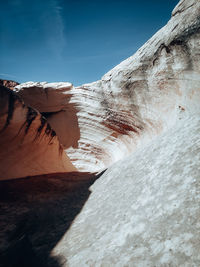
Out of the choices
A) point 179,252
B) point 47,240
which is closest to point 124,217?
point 179,252

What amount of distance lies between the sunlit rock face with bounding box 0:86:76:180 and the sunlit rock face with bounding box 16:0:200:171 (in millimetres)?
3742

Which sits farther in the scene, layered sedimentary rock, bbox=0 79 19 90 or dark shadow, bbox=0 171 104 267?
layered sedimentary rock, bbox=0 79 19 90

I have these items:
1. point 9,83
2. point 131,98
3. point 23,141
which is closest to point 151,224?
point 23,141

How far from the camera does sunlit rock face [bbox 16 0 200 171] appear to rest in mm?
4125

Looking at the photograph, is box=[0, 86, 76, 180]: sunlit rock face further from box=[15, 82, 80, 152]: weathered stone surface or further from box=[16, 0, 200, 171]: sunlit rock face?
box=[15, 82, 80, 152]: weathered stone surface

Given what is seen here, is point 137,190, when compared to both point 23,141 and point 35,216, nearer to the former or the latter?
point 35,216

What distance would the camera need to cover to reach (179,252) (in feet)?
3.30

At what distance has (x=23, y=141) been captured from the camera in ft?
14.4

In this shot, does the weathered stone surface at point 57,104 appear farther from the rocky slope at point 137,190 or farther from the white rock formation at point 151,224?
the white rock formation at point 151,224

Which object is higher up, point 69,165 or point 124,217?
point 69,165

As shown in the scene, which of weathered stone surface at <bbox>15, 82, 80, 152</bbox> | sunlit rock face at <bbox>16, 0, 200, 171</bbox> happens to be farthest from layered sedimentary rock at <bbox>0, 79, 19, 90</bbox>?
sunlit rock face at <bbox>16, 0, 200, 171</bbox>

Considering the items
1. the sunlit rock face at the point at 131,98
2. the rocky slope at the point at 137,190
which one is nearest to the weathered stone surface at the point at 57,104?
the sunlit rock face at the point at 131,98

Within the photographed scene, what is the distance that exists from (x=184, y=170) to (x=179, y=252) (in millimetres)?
997

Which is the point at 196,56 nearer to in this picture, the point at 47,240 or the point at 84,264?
the point at 84,264
